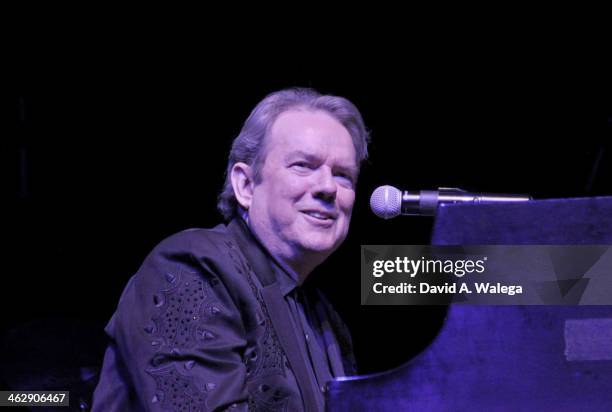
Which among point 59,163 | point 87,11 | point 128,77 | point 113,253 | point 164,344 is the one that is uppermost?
point 87,11

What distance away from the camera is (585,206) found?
1.04 m

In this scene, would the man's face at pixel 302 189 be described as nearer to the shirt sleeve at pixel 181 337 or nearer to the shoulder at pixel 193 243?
the shoulder at pixel 193 243

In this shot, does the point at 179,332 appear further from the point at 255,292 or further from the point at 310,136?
the point at 310,136

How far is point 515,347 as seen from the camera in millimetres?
1062

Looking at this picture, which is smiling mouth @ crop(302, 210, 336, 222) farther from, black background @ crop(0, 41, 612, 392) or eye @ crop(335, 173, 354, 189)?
black background @ crop(0, 41, 612, 392)

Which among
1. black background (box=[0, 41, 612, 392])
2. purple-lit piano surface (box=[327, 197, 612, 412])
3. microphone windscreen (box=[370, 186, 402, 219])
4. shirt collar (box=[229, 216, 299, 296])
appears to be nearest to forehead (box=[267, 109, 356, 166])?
shirt collar (box=[229, 216, 299, 296])

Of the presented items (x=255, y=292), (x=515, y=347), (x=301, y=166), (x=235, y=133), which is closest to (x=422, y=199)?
(x=515, y=347)

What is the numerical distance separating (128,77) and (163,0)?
15.6 inches

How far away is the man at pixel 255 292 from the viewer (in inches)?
55.5

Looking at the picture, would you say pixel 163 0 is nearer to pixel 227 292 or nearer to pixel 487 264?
pixel 227 292

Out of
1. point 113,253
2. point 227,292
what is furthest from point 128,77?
point 227,292

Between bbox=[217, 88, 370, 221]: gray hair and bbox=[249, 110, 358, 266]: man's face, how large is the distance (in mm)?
31

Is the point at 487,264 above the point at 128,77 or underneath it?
underneath

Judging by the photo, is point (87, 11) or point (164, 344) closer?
point (164, 344)
